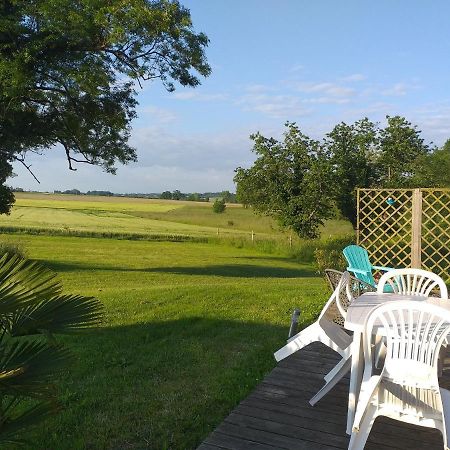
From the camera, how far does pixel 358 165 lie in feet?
78.2

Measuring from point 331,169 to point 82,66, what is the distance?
1464 cm

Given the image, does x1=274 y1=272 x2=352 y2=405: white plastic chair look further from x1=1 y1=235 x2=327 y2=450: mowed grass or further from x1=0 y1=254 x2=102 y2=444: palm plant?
x1=0 y1=254 x2=102 y2=444: palm plant

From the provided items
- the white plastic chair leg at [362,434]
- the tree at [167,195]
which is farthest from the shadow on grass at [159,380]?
the tree at [167,195]

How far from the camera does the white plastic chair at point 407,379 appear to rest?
2.26 meters

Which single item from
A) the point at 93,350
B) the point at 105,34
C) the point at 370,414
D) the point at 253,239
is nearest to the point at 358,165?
the point at 253,239

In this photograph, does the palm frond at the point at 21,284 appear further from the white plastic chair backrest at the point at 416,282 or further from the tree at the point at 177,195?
the tree at the point at 177,195

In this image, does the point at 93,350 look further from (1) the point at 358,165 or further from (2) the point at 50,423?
(1) the point at 358,165

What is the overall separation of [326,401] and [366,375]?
78 cm

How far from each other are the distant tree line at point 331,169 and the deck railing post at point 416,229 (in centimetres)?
1412

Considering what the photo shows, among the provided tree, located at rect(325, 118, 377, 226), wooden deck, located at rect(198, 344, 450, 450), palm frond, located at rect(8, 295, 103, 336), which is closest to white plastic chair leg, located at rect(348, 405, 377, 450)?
wooden deck, located at rect(198, 344, 450, 450)

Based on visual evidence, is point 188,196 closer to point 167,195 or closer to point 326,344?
point 167,195

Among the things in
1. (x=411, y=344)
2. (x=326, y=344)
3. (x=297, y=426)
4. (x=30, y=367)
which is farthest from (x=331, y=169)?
(x=30, y=367)

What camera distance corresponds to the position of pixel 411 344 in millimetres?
2320

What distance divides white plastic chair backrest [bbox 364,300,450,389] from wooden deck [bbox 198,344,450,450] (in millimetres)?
510
